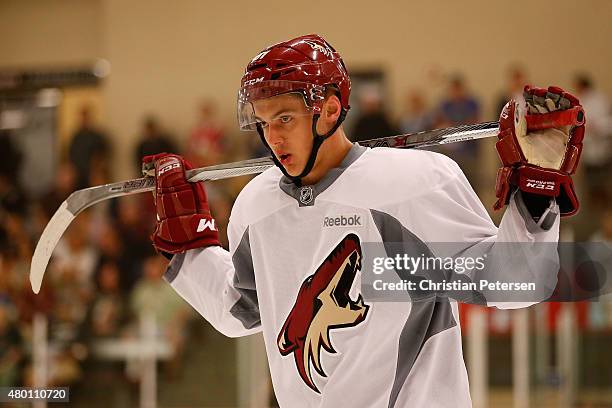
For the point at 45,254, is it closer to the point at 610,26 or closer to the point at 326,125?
the point at 326,125

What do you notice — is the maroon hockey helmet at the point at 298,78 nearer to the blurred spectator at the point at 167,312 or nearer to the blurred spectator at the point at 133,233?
the blurred spectator at the point at 167,312

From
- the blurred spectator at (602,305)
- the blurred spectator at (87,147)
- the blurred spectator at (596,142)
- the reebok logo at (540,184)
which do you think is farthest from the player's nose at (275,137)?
the blurred spectator at (87,147)

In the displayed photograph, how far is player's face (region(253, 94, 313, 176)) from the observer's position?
2.08 meters

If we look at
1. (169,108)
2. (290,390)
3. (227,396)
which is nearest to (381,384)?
(290,390)

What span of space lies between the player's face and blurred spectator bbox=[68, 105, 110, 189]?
6.14 metres

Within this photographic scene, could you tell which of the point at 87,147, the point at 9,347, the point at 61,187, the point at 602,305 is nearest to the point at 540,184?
the point at 602,305

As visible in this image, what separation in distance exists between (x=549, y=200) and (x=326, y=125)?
53 centimetres

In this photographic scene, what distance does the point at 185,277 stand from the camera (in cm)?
244

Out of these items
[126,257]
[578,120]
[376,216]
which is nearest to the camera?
[578,120]

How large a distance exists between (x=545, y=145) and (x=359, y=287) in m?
0.49

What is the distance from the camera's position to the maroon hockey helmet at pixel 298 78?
2.07 metres

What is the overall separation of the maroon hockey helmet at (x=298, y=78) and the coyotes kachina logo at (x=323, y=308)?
0.64ft

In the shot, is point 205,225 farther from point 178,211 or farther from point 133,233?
point 133,233

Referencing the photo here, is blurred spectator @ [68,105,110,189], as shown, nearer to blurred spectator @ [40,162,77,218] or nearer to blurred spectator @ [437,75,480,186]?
blurred spectator @ [40,162,77,218]
